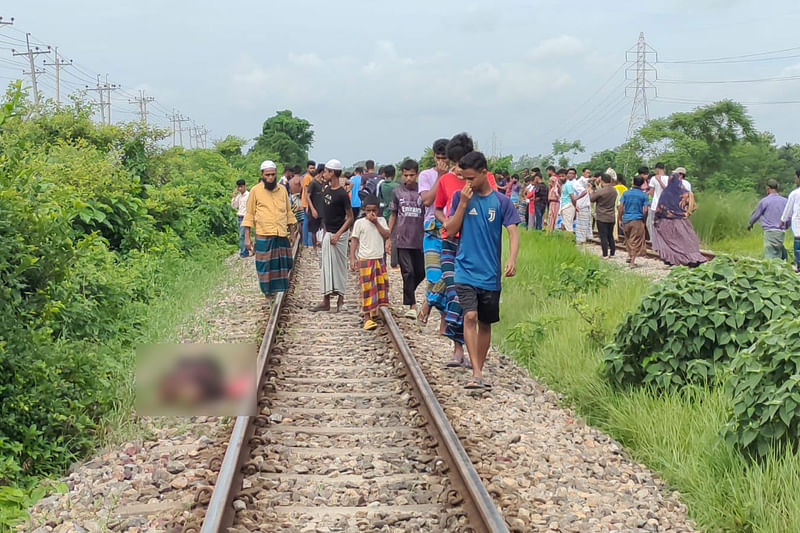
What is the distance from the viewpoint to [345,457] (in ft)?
18.5

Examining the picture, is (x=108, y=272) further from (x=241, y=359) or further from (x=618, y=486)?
(x=618, y=486)

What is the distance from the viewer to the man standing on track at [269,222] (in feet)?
37.2

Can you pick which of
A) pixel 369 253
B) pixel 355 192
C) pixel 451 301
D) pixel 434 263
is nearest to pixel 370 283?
pixel 369 253

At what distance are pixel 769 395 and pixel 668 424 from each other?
1108mm

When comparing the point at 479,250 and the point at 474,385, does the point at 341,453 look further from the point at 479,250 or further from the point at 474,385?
the point at 479,250

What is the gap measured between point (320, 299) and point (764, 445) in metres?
8.57

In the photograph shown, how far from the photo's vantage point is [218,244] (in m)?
20.3

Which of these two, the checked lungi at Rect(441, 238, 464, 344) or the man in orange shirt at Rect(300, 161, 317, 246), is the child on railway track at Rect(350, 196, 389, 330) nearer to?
the checked lungi at Rect(441, 238, 464, 344)

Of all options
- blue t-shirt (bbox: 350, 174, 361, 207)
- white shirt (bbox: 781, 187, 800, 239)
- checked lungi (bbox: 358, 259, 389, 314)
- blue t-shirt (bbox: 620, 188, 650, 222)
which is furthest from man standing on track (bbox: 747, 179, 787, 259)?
checked lungi (bbox: 358, 259, 389, 314)

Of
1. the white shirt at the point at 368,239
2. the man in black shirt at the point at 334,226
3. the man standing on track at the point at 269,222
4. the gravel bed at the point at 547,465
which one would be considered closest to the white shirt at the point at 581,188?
the man in black shirt at the point at 334,226

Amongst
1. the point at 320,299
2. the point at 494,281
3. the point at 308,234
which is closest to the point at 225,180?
the point at 308,234

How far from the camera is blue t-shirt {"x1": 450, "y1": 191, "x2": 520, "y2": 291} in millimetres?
7199

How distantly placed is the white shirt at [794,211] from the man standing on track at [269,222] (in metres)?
7.94

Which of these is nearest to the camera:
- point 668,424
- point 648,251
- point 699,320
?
point 668,424
